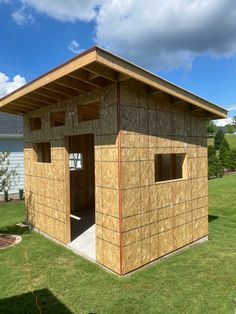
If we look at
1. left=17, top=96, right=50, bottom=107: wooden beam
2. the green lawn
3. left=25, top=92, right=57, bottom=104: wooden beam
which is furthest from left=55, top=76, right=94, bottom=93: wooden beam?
the green lawn

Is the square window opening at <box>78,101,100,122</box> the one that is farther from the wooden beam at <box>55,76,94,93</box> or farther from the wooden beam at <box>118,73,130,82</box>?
the wooden beam at <box>118,73,130,82</box>

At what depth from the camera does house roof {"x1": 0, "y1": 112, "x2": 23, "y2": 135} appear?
18.2 metres

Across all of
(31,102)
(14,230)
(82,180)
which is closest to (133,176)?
(31,102)

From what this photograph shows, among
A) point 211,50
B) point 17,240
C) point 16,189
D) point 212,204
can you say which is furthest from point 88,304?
point 211,50

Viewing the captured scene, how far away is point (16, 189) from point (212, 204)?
12.6m

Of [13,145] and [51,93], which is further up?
[51,93]

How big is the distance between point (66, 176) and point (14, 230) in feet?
13.2

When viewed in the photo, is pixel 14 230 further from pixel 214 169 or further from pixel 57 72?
pixel 214 169

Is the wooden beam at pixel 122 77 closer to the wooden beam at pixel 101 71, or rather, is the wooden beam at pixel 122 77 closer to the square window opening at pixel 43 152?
the wooden beam at pixel 101 71

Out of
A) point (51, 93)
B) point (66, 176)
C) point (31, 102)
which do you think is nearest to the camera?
point (51, 93)

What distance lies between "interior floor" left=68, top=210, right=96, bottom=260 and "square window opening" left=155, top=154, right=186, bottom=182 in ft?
9.82

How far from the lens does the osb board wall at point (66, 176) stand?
6258 millimetres

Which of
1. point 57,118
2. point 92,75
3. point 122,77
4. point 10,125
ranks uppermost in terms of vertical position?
point 10,125

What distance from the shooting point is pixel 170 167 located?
9.02 meters
